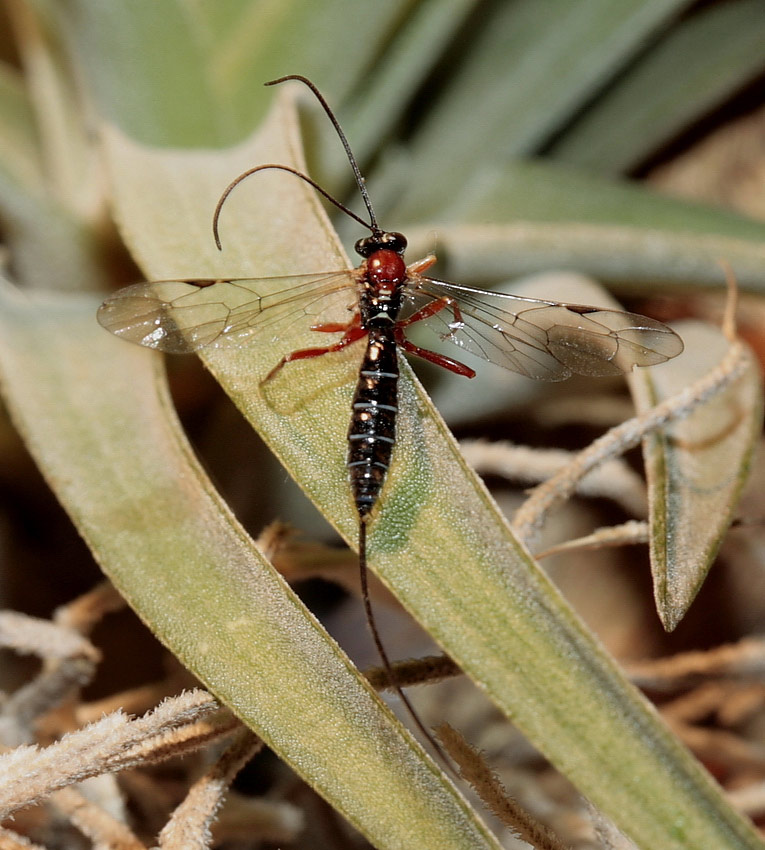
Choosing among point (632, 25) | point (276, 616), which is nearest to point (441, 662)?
point (276, 616)

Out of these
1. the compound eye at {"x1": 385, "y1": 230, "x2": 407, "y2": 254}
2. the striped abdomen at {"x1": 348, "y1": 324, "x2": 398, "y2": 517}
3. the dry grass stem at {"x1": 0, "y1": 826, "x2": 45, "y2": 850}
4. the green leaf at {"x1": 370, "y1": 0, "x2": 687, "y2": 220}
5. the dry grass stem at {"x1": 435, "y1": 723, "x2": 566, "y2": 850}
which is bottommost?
the dry grass stem at {"x1": 0, "y1": 826, "x2": 45, "y2": 850}

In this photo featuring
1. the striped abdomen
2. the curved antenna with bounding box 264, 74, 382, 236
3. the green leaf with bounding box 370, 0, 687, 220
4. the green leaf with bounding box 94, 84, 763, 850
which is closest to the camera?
the green leaf with bounding box 94, 84, 763, 850

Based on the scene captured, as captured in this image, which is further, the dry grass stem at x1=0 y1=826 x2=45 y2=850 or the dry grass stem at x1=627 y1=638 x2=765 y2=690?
the dry grass stem at x1=627 y1=638 x2=765 y2=690

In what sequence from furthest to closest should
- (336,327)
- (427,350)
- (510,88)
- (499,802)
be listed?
1. (510,88)
2. (427,350)
3. (336,327)
4. (499,802)

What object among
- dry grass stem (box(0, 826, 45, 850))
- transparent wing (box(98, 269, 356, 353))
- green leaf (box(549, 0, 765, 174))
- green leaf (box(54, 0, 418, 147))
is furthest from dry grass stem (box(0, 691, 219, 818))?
green leaf (box(549, 0, 765, 174))

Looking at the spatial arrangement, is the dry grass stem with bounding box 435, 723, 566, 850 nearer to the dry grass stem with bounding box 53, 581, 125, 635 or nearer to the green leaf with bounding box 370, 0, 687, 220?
the dry grass stem with bounding box 53, 581, 125, 635

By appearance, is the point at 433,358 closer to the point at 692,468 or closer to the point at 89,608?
the point at 692,468

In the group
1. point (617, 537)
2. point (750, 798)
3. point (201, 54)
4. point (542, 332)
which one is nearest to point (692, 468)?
point (617, 537)
